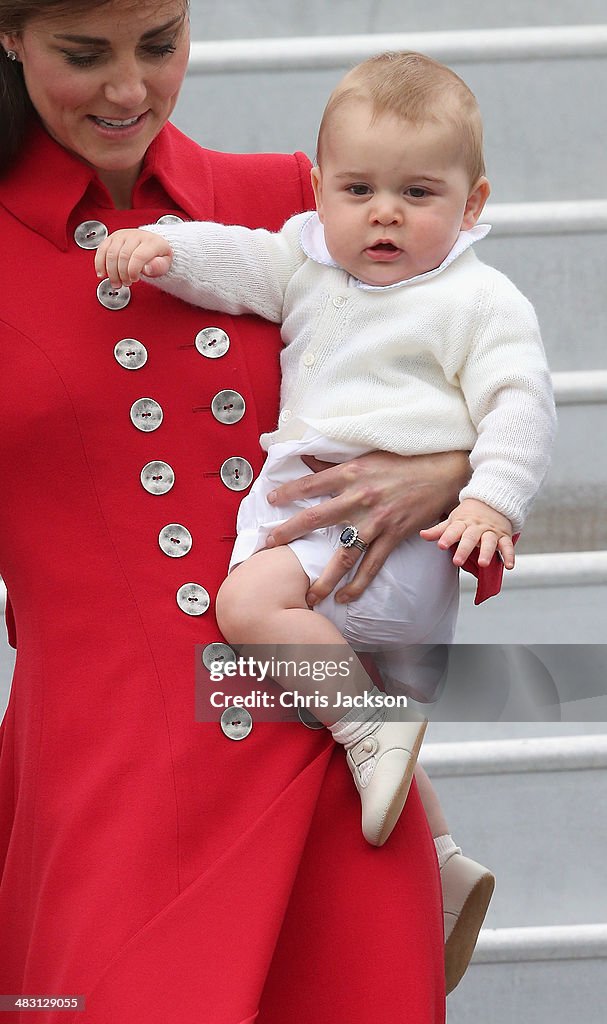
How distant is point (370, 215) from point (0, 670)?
56.4 inches

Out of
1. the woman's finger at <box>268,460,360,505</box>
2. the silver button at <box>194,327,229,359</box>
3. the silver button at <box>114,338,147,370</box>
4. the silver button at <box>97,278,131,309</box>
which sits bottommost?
the woman's finger at <box>268,460,360,505</box>

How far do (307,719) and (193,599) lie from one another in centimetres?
16

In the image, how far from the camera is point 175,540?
1.40 metres

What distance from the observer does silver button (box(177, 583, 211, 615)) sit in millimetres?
1375

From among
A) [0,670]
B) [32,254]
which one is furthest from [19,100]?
[0,670]

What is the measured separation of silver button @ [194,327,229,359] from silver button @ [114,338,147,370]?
0.19ft

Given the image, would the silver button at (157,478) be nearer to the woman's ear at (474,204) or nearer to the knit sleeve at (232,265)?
the knit sleeve at (232,265)

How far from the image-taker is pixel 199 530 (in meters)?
1.41

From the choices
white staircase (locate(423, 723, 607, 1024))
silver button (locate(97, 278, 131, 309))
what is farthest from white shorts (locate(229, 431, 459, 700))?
white staircase (locate(423, 723, 607, 1024))

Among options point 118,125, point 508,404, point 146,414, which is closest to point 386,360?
point 508,404

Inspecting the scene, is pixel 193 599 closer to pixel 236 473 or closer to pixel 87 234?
pixel 236 473

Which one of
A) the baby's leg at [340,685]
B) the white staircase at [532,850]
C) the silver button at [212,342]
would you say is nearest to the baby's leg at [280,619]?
the baby's leg at [340,685]

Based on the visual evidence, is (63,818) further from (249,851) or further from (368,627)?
(368,627)

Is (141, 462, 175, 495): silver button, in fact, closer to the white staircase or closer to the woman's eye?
the woman's eye
